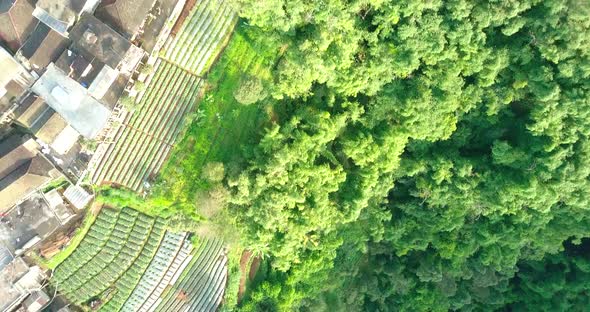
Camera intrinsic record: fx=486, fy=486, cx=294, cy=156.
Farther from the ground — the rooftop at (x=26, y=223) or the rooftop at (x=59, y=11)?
the rooftop at (x=59, y=11)

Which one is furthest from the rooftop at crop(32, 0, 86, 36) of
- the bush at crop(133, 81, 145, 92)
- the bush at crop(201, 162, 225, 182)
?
the bush at crop(201, 162, 225, 182)

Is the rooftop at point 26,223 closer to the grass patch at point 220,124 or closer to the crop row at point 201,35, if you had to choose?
→ the grass patch at point 220,124

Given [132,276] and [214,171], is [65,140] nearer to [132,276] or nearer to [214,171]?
[214,171]

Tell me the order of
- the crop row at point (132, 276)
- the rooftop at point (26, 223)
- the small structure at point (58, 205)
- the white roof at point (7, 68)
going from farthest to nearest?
1. the crop row at point (132, 276)
2. the small structure at point (58, 205)
3. the rooftop at point (26, 223)
4. the white roof at point (7, 68)

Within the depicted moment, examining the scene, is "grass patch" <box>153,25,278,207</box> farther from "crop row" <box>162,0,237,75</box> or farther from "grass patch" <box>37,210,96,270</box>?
"grass patch" <box>37,210,96,270</box>

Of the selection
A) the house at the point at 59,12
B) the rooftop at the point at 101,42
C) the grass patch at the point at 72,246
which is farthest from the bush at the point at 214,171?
the house at the point at 59,12

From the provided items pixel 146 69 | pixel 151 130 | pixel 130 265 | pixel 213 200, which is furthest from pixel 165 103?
pixel 130 265

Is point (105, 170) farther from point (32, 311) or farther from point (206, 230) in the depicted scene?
point (32, 311)
